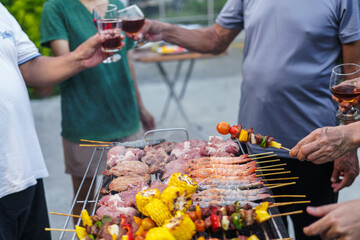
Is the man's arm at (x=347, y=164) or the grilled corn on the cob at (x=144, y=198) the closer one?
the grilled corn on the cob at (x=144, y=198)

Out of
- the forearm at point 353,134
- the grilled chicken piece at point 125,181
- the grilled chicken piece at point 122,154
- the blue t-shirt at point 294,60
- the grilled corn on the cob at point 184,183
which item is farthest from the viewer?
the blue t-shirt at point 294,60

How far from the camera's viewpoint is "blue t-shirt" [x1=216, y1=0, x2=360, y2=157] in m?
2.61

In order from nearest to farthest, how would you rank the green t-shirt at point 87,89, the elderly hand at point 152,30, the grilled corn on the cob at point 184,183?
the grilled corn on the cob at point 184,183, the green t-shirt at point 87,89, the elderly hand at point 152,30

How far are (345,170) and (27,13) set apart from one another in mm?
6413

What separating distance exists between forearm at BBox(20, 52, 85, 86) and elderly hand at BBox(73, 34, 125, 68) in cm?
3

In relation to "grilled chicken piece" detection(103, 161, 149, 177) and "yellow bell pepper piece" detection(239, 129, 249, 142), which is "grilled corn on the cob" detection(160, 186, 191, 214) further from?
"yellow bell pepper piece" detection(239, 129, 249, 142)

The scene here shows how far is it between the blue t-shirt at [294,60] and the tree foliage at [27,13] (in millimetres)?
5325

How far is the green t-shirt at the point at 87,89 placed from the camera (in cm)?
300

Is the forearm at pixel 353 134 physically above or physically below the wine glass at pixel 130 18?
below

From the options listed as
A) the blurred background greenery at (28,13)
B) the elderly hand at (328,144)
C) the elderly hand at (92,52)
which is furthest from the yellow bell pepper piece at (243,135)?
the blurred background greenery at (28,13)

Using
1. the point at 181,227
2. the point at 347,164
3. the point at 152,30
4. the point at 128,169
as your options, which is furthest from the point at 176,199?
the point at 152,30

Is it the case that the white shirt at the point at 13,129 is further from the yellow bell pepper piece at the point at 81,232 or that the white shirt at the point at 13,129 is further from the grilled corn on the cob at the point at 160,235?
the grilled corn on the cob at the point at 160,235

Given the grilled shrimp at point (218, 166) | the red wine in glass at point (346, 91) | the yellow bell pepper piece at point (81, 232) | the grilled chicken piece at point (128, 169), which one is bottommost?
the grilled chicken piece at point (128, 169)

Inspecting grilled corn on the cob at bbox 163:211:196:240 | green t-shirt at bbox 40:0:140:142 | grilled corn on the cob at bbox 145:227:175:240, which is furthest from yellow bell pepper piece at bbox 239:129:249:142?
green t-shirt at bbox 40:0:140:142
